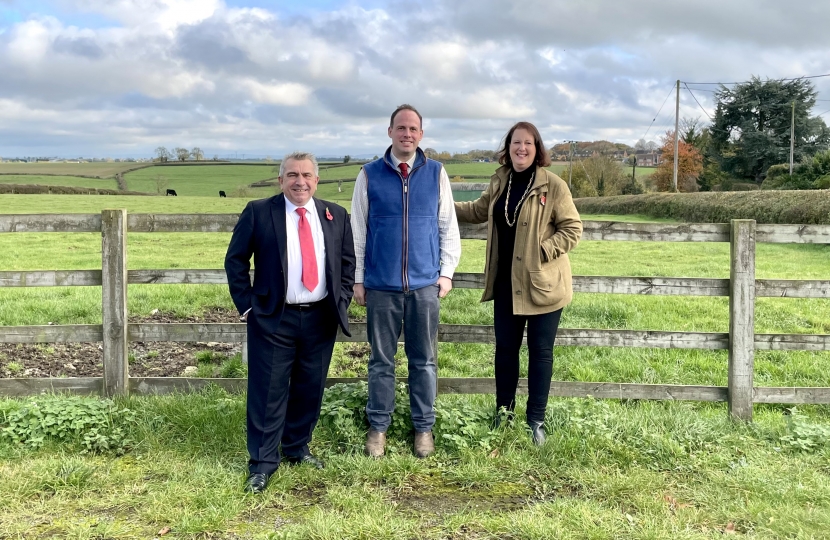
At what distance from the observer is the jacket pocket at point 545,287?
420 cm

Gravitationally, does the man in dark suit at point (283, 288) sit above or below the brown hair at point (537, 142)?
below

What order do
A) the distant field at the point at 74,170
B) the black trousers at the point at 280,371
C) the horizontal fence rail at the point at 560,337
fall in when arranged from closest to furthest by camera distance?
the black trousers at the point at 280,371
the horizontal fence rail at the point at 560,337
the distant field at the point at 74,170

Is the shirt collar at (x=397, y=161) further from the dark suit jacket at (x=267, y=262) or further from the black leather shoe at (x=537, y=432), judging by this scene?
the black leather shoe at (x=537, y=432)

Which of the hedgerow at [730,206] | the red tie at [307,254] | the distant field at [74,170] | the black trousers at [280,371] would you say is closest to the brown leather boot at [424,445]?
the black trousers at [280,371]

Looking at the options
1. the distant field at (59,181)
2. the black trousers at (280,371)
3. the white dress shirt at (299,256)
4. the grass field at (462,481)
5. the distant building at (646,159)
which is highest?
the distant building at (646,159)

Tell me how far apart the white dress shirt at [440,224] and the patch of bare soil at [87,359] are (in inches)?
129

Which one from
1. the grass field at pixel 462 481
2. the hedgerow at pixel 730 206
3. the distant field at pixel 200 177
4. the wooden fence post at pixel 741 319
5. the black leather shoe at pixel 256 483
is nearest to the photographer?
the grass field at pixel 462 481

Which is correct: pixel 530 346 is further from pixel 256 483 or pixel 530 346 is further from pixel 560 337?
pixel 256 483

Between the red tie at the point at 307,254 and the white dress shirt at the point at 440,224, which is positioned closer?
the red tie at the point at 307,254

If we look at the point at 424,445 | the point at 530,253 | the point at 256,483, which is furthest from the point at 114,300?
the point at 530,253

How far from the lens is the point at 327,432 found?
460cm

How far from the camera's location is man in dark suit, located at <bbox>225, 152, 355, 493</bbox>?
3.92 meters

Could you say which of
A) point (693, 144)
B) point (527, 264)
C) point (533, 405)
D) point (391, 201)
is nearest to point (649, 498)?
point (533, 405)

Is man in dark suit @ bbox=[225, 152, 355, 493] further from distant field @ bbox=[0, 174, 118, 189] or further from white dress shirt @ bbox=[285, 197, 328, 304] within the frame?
distant field @ bbox=[0, 174, 118, 189]
